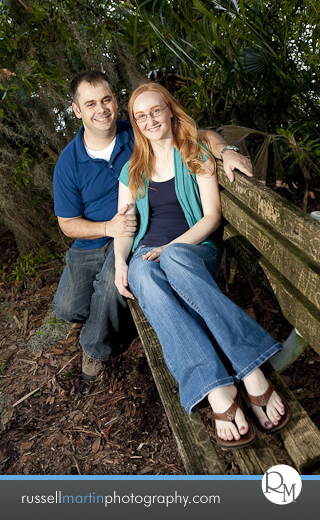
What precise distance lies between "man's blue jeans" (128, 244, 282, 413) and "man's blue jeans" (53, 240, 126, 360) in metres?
0.61

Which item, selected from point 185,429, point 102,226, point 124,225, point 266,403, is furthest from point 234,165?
point 185,429

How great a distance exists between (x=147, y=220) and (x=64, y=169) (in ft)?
2.87

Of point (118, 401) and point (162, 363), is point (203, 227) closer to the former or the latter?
point (162, 363)

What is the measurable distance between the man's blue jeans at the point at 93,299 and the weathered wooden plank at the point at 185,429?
67cm

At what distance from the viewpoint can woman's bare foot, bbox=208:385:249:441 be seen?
Result: 5.25 ft

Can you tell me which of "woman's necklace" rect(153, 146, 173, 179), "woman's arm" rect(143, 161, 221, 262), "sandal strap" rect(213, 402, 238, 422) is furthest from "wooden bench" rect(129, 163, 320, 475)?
"woman's necklace" rect(153, 146, 173, 179)

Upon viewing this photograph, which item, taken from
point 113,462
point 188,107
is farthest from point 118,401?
point 188,107

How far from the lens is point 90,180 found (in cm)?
296

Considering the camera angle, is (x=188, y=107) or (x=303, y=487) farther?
(x=188, y=107)

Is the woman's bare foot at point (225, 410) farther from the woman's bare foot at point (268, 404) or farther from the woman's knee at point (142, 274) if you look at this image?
the woman's knee at point (142, 274)

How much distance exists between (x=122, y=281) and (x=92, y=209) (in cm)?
86

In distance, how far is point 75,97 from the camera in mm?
2898

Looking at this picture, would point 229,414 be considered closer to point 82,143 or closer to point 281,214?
point 281,214

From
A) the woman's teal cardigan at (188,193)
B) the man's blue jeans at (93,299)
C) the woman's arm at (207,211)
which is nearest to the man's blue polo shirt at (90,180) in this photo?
the man's blue jeans at (93,299)
